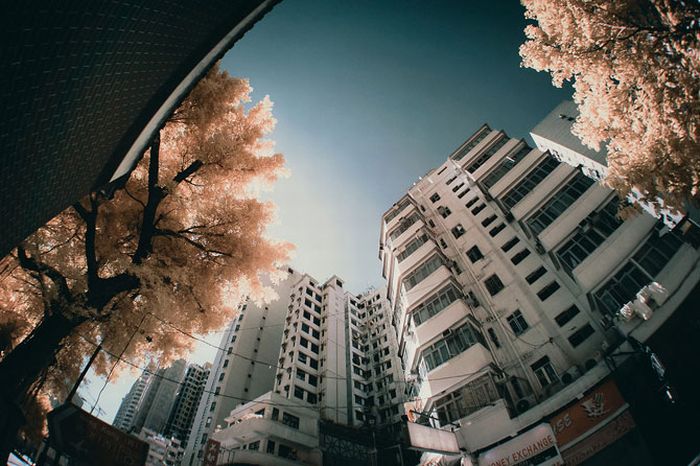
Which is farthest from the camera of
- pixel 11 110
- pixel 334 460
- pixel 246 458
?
pixel 334 460

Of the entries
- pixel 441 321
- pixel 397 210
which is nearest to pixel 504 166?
pixel 397 210

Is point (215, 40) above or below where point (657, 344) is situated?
above

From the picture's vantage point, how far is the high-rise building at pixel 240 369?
37.0 meters

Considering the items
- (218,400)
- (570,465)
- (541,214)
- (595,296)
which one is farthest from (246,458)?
(541,214)

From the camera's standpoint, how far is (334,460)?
28422mm

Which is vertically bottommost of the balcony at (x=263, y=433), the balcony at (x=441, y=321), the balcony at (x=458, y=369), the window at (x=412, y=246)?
the balcony at (x=458, y=369)

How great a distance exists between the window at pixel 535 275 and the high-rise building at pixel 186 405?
87.0 metres

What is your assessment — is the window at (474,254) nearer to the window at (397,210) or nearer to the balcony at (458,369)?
the balcony at (458,369)

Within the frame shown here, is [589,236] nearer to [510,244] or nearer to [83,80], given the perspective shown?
[510,244]

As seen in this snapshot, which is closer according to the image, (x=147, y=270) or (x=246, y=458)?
(x=147, y=270)

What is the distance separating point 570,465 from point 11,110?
1704 centimetres

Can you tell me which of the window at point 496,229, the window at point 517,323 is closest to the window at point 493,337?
the window at point 517,323

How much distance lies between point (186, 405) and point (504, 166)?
334 feet

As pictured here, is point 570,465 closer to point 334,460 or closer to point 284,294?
point 334,460
